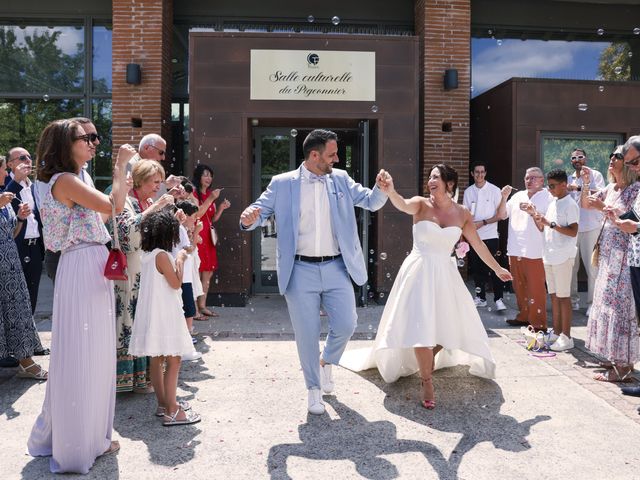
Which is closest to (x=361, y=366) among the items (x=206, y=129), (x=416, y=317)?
(x=416, y=317)

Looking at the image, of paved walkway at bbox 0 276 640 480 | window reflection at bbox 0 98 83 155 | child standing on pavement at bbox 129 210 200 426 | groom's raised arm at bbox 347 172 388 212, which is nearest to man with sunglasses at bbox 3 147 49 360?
paved walkway at bbox 0 276 640 480

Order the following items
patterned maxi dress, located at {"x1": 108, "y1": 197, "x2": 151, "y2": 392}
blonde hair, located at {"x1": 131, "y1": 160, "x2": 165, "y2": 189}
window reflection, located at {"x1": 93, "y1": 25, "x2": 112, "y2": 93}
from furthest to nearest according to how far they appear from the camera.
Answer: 1. window reflection, located at {"x1": 93, "y1": 25, "x2": 112, "y2": 93}
2. blonde hair, located at {"x1": 131, "y1": 160, "x2": 165, "y2": 189}
3. patterned maxi dress, located at {"x1": 108, "y1": 197, "x2": 151, "y2": 392}

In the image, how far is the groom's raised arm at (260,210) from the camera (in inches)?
170

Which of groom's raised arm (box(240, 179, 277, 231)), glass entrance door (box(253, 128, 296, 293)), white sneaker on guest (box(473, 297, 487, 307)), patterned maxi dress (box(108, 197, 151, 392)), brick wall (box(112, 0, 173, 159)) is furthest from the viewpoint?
brick wall (box(112, 0, 173, 159))

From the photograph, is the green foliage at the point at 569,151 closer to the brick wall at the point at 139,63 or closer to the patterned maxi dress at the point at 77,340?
the brick wall at the point at 139,63

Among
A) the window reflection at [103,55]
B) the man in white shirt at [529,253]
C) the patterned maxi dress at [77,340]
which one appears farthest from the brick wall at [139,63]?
the patterned maxi dress at [77,340]

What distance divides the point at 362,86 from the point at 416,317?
16.9 feet

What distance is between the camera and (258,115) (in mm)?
9016

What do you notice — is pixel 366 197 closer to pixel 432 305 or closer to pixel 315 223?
pixel 315 223

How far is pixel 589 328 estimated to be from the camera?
220 inches

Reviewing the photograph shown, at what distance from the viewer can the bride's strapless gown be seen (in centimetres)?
479

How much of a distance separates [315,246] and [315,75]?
16.8ft

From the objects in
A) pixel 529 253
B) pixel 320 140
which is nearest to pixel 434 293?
pixel 320 140

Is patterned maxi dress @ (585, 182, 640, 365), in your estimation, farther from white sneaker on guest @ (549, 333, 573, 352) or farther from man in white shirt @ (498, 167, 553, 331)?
man in white shirt @ (498, 167, 553, 331)
